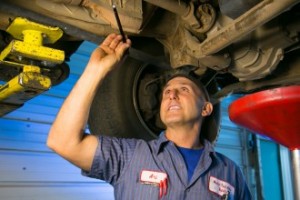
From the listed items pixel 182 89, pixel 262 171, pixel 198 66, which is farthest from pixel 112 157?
pixel 262 171

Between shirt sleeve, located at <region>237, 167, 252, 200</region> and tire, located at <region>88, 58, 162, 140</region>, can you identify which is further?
tire, located at <region>88, 58, 162, 140</region>

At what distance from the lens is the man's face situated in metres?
1.54

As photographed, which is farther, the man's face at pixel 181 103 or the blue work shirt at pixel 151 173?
the man's face at pixel 181 103

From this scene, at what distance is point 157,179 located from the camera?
4.40 ft

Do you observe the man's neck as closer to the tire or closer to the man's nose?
the man's nose

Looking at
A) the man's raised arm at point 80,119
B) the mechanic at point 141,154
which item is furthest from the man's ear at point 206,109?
the man's raised arm at point 80,119

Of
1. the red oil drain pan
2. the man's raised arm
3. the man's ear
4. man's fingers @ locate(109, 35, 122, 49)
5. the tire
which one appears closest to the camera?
the red oil drain pan

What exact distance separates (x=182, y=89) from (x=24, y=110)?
5.40 feet

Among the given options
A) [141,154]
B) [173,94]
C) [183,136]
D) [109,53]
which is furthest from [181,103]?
[109,53]

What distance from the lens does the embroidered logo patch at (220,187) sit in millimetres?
1404

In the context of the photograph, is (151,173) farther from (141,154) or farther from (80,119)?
(80,119)

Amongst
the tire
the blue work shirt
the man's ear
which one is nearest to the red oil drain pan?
the blue work shirt

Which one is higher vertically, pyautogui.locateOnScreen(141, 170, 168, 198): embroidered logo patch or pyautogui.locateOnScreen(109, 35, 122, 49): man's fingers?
pyautogui.locateOnScreen(109, 35, 122, 49): man's fingers

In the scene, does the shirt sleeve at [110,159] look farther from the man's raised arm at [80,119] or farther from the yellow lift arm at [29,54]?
the yellow lift arm at [29,54]
